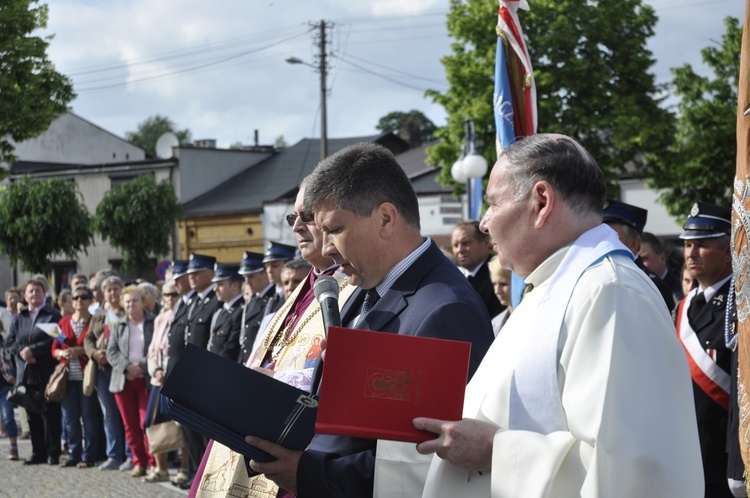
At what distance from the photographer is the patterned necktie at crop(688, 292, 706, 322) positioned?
5.73 metres

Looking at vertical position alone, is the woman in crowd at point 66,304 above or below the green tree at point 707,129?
below

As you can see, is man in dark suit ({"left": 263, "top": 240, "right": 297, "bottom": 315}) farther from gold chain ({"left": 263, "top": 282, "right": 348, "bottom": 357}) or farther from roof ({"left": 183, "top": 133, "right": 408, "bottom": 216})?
roof ({"left": 183, "top": 133, "right": 408, "bottom": 216})

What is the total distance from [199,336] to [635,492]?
332 inches

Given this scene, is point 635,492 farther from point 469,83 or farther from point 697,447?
point 469,83

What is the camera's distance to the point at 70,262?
152ft

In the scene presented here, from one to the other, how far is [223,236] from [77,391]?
31095 mm

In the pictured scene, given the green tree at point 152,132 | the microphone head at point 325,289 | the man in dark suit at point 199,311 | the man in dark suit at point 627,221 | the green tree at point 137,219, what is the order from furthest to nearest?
the green tree at point 152,132, the green tree at point 137,219, the man in dark suit at point 199,311, the man in dark suit at point 627,221, the microphone head at point 325,289

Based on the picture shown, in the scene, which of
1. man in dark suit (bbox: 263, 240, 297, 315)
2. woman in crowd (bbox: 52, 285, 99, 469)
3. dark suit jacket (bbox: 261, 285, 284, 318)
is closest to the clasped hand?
dark suit jacket (bbox: 261, 285, 284, 318)

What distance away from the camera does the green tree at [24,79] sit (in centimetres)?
1791

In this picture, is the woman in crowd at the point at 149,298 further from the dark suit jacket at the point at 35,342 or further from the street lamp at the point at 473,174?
the street lamp at the point at 473,174

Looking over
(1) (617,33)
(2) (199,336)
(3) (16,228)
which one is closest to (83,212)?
(3) (16,228)

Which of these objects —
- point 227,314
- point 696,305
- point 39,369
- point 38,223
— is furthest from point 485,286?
point 38,223

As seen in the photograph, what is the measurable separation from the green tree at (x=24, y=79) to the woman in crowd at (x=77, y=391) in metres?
6.31

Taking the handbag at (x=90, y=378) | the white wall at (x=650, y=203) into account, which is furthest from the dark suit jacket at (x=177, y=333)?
the white wall at (x=650, y=203)
